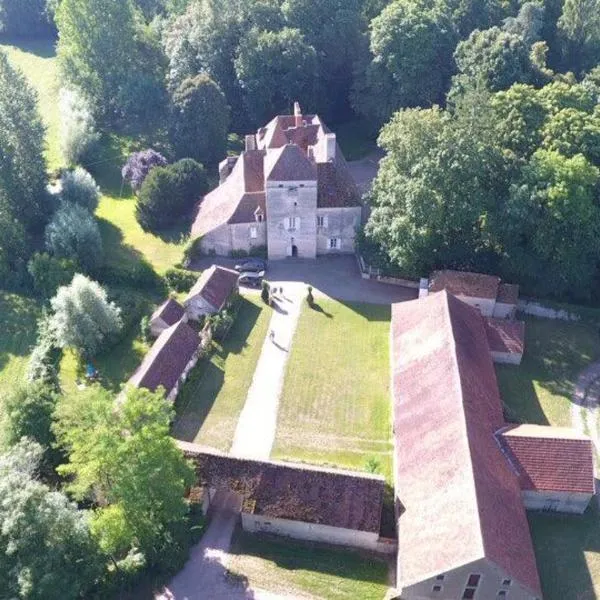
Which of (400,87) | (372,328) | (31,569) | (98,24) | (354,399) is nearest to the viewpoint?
(31,569)

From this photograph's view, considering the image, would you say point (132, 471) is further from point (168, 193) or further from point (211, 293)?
point (168, 193)

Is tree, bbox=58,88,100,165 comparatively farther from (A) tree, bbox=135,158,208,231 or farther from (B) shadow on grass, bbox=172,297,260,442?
(B) shadow on grass, bbox=172,297,260,442

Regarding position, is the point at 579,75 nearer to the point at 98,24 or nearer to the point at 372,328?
the point at 372,328

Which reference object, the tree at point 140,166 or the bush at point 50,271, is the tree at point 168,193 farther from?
the bush at point 50,271

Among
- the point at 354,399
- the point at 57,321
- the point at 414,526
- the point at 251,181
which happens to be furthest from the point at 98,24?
the point at 414,526

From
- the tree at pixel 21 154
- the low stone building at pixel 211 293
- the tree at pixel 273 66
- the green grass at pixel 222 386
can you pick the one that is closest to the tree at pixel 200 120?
the tree at pixel 273 66

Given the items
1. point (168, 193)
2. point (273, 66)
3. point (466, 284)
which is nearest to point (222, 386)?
point (466, 284)
